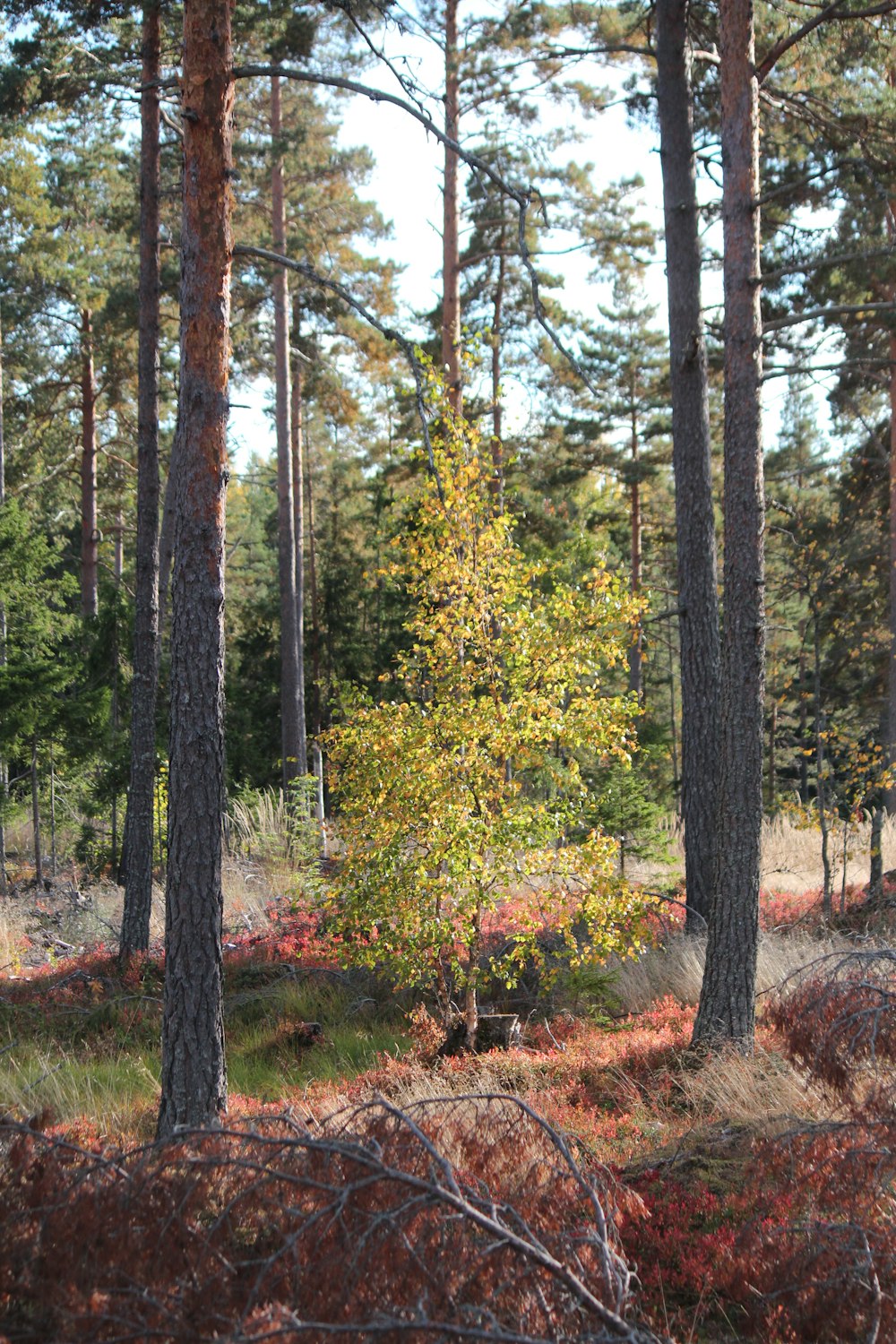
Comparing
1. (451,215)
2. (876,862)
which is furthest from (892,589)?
(451,215)

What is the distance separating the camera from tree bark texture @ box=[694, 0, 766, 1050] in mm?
6441

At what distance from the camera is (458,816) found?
22.0 feet

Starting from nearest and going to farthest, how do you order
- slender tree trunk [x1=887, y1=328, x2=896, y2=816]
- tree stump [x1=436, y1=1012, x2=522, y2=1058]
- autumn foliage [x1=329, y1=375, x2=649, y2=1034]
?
autumn foliage [x1=329, y1=375, x2=649, y2=1034] < tree stump [x1=436, y1=1012, x2=522, y2=1058] < slender tree trunk [x1=887, y1=328, x2=896, y2=816]

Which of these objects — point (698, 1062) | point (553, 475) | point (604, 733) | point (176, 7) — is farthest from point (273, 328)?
point (698, 1062)

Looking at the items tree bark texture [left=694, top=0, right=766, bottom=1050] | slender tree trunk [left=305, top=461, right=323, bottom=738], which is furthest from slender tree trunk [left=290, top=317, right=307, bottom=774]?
tree bark texture [left=694, top=0, right=766, bottom=1050]

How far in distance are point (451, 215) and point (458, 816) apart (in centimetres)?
995

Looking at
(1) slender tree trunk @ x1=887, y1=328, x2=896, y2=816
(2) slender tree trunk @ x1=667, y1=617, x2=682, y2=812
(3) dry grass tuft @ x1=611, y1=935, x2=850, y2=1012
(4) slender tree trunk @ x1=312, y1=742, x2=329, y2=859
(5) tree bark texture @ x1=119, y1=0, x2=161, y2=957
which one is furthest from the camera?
(2) slender tree trunk @ x1=667, y1=617, x2=682, y2=812

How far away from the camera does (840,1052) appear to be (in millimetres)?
3912

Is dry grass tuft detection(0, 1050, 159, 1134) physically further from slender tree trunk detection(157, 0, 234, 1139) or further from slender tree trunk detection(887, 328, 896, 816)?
slender tree trunk detection(887, 328, 896, 816)

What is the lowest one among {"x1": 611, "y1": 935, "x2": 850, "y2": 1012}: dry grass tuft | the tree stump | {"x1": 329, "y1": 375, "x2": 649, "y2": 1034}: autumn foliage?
the tree stump

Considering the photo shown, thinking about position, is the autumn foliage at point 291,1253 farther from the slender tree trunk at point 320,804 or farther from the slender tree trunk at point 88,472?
the slender tree trunk at point 88,472

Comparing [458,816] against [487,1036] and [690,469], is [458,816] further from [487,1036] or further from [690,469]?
[690,469]

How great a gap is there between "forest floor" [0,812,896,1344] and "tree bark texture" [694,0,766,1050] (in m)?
0.37

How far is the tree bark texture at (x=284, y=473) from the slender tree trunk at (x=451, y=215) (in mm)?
3665
